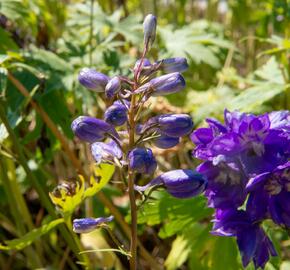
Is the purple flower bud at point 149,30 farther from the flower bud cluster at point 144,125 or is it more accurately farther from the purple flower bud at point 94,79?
the purple flower bud at point 94,79

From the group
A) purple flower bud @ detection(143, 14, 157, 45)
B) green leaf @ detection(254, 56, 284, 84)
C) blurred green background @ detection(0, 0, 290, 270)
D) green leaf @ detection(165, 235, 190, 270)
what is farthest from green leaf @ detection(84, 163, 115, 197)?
green leaf @ detection(254, 56, 284, 84)

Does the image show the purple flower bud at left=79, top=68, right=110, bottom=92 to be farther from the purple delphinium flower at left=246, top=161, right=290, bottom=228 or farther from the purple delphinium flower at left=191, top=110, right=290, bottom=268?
the purple delphinium flower at left=246, top=161, right=290, bottom=228

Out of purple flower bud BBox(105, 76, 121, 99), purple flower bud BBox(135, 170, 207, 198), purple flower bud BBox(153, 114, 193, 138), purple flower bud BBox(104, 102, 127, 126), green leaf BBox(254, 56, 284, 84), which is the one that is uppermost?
purple flower bud BBox(105, 76, 121, 99)

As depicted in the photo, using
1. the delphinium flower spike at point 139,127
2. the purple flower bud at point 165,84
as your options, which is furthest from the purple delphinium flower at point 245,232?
the purple flower bud at point 165,84

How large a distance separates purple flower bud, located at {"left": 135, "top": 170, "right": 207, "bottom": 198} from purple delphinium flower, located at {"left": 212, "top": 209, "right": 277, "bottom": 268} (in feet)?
0.42

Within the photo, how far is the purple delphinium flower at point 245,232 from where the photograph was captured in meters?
1.46

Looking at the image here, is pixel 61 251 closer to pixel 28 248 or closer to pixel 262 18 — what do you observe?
pixel 28 248

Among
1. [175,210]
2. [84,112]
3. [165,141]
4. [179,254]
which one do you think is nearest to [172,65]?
[165,141]

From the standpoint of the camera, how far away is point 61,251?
3014mm

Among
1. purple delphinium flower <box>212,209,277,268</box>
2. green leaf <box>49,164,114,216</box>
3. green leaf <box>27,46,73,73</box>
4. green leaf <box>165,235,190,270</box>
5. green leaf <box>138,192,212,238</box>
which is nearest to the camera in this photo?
purple delphinium flower <box>212,209,277,268</box>

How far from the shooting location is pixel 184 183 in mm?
1385

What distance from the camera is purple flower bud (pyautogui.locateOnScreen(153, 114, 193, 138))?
4.62 feet

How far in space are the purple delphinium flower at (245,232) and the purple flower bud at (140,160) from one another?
26 cm

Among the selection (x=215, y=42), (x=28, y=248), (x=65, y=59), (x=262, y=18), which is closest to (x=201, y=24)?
(x=262, y=18)
